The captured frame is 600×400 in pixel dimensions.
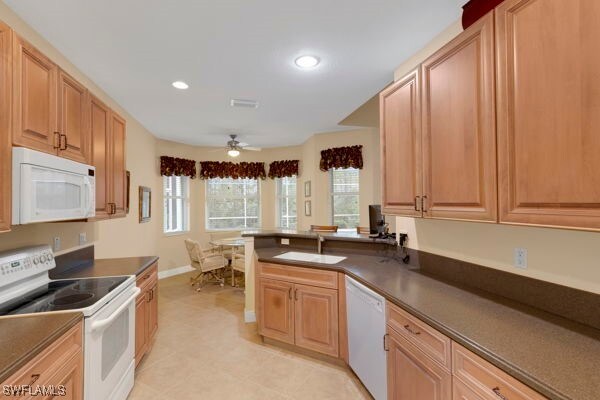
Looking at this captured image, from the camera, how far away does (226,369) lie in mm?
2508

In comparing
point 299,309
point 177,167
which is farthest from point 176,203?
point 299,309

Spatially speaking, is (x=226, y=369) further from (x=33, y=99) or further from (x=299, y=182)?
(x=299, y=182)

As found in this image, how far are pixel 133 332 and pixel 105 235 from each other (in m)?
1.65

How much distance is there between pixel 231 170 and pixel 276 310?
4129 mm

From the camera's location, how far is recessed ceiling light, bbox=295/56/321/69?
246cm

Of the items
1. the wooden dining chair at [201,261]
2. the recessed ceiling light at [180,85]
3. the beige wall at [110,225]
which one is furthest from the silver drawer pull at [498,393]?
the wooden dining chair at [201,261]

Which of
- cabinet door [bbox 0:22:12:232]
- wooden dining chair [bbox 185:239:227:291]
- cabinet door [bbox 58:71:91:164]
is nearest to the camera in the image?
cabinet door [bbox 0:22:12:232]

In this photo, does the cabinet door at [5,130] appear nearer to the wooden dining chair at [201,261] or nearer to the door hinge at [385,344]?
the door hinge at [385,344]

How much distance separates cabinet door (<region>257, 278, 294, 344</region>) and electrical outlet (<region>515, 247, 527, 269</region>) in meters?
1.74

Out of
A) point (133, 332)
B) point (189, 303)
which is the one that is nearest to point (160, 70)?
point (133, 332)

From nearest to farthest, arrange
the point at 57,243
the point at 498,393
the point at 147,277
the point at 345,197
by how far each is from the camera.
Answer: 1. the point at 498,393
2. the point at 57,243
3. the point at 147,277
4. the point at 345,197

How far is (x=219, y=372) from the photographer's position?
8.09ft

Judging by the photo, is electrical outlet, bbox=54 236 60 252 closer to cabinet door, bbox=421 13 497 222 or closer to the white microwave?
the white microwave

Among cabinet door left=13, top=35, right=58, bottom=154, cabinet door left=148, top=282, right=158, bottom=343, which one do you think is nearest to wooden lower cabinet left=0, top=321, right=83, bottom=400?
cabinet door left=13, top=35, right=58, bottom=154
